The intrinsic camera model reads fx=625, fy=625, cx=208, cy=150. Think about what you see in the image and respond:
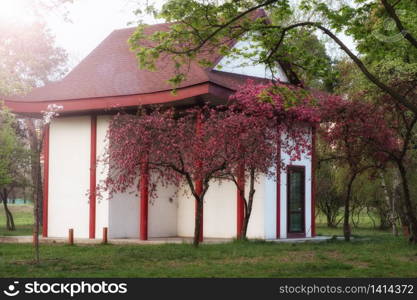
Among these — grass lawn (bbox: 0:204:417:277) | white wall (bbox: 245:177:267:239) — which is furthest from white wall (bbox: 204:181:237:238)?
grass lawn (bbox: 0:204:417:277)

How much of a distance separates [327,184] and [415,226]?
44.0 ft

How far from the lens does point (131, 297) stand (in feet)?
26.5

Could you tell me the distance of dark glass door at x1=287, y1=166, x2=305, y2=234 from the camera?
67.2 feet

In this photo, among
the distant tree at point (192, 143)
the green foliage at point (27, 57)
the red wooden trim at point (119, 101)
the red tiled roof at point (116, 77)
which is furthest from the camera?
the green foliage at point (27, 57)

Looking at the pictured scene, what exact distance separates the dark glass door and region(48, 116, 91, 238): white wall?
256 inches

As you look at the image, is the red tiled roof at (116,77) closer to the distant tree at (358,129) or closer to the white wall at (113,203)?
the white wall at (113,203)

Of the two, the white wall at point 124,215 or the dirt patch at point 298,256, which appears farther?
the white wall at point 124,215

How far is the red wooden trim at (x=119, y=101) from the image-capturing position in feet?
55.9

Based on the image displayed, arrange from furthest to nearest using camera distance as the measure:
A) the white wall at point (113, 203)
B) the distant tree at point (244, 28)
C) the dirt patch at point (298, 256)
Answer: the white wall at point (113, 203), the dirt patch at point (298, 256), the distant tree at point (244, 28)

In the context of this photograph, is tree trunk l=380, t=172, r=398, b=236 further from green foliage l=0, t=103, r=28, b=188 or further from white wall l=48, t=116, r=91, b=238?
green foliage l=0, t=103, r=28, b=188

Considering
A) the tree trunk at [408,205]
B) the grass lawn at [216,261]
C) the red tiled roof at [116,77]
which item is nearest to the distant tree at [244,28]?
the grass lawn at [216,261]

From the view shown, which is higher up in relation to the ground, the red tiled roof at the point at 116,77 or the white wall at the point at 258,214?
the red tiled roof at the point at 116,77

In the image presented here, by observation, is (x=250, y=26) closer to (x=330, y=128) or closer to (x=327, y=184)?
(x=330, y=128)

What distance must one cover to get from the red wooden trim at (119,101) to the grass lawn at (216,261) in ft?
13.8
